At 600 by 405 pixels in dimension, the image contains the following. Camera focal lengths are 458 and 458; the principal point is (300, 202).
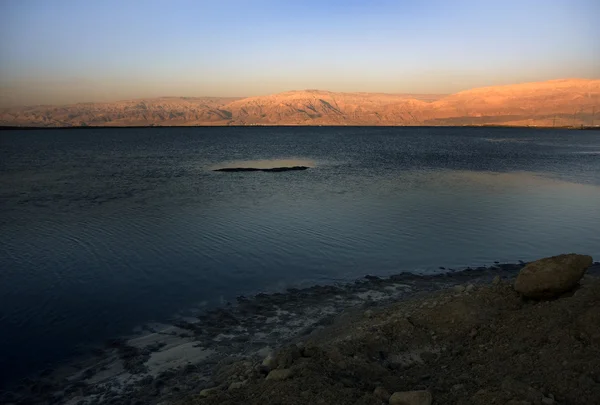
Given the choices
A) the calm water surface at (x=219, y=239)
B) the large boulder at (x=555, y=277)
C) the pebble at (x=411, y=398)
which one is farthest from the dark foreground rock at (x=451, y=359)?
the calm water surface at (x=219, y=239)

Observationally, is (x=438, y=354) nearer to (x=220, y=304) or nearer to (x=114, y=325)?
(x=220, y=304)

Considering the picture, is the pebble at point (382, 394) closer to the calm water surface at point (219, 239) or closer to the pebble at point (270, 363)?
the pebble at point (270, 363)

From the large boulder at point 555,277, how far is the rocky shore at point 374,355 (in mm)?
20

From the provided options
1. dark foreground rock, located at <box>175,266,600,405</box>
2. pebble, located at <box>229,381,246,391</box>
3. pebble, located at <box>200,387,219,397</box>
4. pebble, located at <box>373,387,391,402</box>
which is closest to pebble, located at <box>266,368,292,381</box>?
dark foreground rock, located at <box>175,266,600,405</box>

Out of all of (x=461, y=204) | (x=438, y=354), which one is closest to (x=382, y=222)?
(x=461, y=204)

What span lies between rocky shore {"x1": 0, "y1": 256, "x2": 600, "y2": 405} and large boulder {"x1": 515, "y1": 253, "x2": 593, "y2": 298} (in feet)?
0.07

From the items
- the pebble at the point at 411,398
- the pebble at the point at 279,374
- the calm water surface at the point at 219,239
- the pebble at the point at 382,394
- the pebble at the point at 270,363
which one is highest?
the pebble at the point at 411,398

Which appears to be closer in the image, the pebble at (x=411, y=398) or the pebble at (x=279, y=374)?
the pebble at (x=411, y=398)

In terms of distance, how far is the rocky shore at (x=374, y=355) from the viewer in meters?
6.44

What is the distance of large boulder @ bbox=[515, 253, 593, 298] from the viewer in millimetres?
9117

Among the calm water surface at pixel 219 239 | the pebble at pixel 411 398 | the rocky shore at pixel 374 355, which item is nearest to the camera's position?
the pebble at pixel 411 398

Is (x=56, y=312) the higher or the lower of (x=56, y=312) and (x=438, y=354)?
the lower

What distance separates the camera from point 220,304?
1191cm

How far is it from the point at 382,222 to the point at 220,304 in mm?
11567
